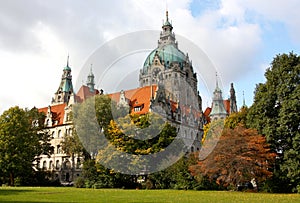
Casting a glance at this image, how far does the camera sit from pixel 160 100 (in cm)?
5856

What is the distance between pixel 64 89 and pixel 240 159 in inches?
2813

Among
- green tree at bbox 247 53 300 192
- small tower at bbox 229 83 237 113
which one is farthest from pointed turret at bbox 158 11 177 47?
green tree at bbox 247 53 300 192

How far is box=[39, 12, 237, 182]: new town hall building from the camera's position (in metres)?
58.6

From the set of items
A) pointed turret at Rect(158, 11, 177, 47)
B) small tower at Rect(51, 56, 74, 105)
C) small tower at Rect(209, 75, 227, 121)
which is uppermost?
pointed turret at Rect(158, 11, 177, 47)

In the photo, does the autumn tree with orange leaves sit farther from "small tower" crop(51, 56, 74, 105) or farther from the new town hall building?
"small tower" crop(51, 56, 74, 105)

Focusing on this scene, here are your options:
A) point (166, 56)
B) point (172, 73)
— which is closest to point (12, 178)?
point (172, 73)

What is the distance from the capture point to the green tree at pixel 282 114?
96.0 feet

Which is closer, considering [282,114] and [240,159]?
[240,159]

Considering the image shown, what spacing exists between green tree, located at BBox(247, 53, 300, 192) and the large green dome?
192 feet

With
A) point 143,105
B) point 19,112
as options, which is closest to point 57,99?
point 143,105

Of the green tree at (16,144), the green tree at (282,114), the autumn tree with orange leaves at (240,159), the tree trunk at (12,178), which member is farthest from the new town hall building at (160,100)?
the autumn tree with orange leaves at (240,159)

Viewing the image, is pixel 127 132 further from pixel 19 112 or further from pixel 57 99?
pixel 57 99

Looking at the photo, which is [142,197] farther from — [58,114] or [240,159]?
[58,114]

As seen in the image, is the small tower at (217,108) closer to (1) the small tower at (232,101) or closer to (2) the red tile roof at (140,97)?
(1) the small tower at (232,101)
